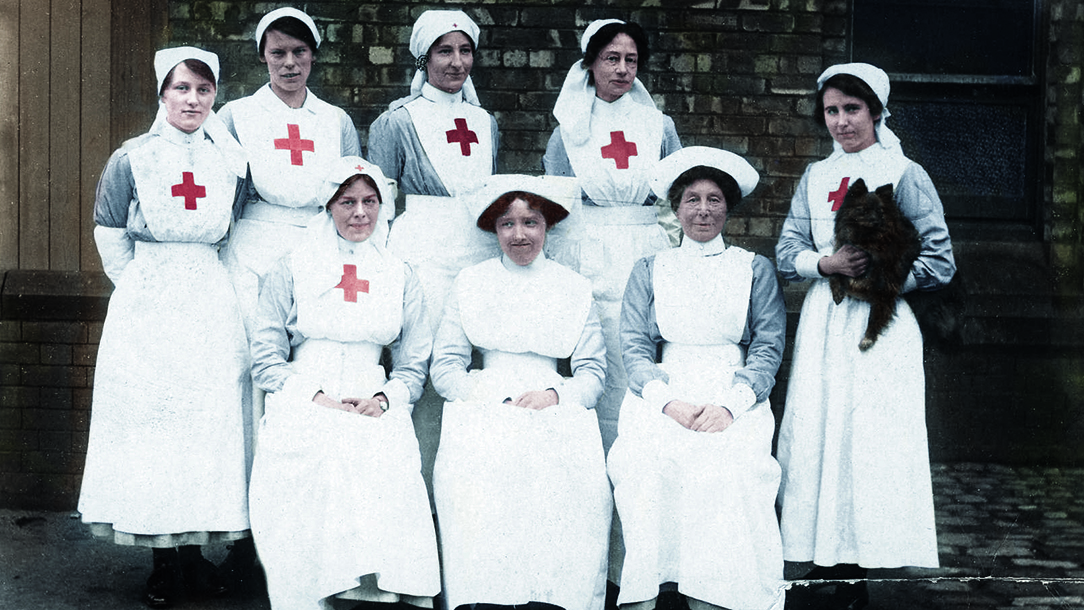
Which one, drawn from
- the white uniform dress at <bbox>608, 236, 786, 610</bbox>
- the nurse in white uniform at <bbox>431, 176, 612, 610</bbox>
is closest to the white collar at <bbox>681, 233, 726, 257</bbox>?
the white uniform dress at <bbox>608, 236, 786, 610</bbox>

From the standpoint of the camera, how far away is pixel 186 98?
14.9 feet

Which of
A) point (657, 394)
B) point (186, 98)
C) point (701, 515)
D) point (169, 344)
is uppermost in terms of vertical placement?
point (186, 98)

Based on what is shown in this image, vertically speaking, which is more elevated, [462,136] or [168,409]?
[462,136]

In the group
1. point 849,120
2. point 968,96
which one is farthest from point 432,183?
point 968,96

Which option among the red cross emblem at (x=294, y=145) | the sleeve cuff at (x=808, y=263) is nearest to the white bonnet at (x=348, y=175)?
the red cross emblem at (x=294, y=145)

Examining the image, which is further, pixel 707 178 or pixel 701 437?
pixel 707 178

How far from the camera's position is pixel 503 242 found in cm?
456

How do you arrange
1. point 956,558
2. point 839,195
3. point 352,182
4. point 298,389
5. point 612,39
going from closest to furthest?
point 298,389, point 352,182, point 839,195, point 612,39, point 956,558

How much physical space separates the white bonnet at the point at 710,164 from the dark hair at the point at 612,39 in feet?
1.64

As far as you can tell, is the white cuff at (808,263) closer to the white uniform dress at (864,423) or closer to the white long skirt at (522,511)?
the white uniform dress at (864,423)

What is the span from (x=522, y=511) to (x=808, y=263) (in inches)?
56.2

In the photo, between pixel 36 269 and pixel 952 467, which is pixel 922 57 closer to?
pixel 952 467

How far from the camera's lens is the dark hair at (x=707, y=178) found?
4535 mm

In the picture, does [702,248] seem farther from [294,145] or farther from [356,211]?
[294,145]
